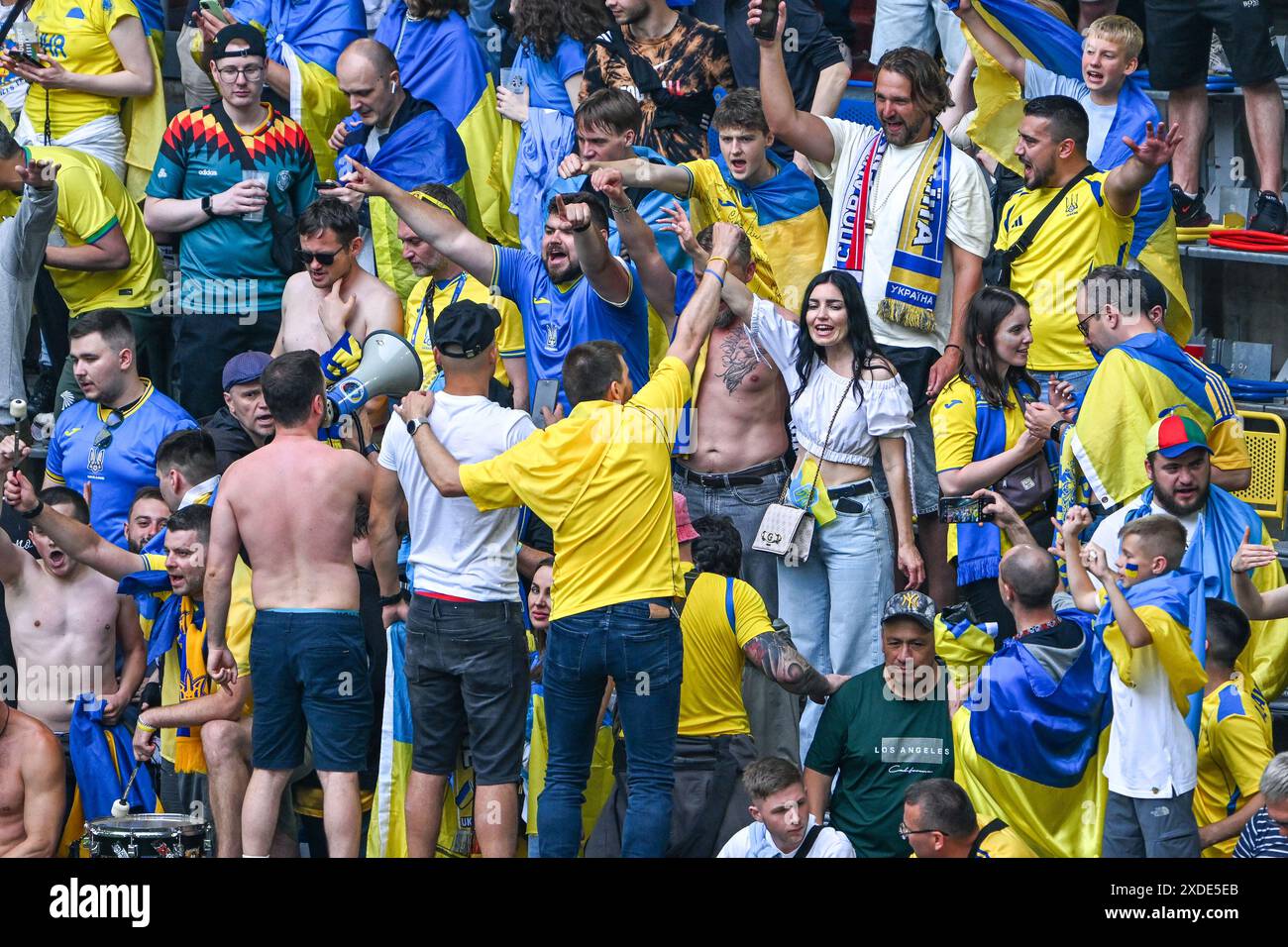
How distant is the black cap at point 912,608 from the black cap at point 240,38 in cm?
463

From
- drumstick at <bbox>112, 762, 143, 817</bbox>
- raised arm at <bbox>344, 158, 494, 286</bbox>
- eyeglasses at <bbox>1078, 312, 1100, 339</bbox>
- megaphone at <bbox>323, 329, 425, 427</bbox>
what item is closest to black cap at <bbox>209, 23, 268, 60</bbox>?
raised arm at <bbox>344, 158, 494, 286</bbox>

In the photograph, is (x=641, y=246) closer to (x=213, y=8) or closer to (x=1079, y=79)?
(x=1079, y=79)

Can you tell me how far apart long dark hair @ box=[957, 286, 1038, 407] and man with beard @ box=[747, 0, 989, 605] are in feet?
0.90

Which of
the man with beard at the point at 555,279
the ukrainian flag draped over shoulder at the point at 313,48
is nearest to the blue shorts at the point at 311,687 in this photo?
the man with beard at the point at 555,279

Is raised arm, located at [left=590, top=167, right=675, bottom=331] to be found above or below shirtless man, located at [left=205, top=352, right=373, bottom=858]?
above

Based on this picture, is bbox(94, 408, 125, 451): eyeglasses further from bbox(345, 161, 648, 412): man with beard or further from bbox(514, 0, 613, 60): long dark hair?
bbox(514, 0, 613, 60): long dark hair

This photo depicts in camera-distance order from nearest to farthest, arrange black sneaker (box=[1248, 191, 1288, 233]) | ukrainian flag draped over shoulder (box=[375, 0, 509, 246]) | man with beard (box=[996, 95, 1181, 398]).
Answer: man with beard (box=[996, 95, 1181, 398]) → black sneaker (box=[1248, 191, 1288, 233]) → ukrainian flag draped over shoulder (box=[375, 0, 509, 246])

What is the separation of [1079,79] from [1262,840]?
4384 mm

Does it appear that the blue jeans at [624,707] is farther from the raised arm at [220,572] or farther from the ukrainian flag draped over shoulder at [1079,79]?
the ukrainian flag draped over shoulder at [1079,79]

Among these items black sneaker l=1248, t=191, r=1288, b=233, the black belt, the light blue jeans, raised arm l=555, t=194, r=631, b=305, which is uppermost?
black sneaker l=1248, t=191, r=1288, b=233

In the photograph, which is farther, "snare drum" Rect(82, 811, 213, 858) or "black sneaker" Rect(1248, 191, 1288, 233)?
"black sneaker" Rect(1248, 191, 1288, 233)

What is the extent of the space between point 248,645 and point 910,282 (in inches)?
129

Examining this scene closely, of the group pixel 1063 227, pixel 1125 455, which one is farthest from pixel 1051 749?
pixel 1063 227

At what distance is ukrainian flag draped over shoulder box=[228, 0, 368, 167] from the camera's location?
36.2 feet
